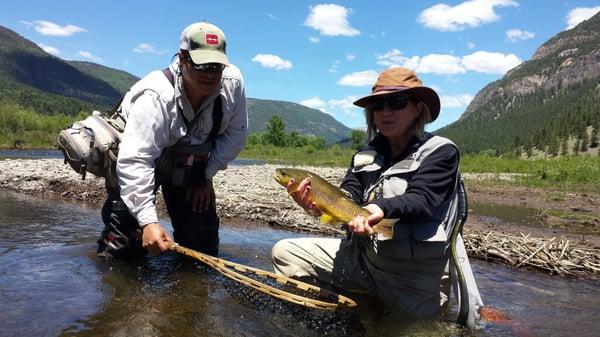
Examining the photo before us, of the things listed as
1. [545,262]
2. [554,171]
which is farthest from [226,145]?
[554,171]

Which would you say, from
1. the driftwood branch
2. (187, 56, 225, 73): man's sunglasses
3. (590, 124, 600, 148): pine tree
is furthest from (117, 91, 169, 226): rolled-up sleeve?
(590, 124, 600, 148): pine tree

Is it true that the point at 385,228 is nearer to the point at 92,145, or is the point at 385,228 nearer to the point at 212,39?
the point at 212,39

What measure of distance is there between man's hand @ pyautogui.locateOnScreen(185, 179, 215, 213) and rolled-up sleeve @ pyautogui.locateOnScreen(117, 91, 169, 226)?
116 cm

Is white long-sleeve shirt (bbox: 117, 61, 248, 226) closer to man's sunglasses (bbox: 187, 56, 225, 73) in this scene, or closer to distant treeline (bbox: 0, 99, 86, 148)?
man's sunglasses (bbox: 187, 56, 225, 73)

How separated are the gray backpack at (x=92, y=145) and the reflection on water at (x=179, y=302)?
4.01ft

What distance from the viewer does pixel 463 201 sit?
4.14m

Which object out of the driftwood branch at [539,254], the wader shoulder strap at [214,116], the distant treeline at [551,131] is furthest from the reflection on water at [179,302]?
the distant treeline at [551,131]

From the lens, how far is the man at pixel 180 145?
4262 millimetres

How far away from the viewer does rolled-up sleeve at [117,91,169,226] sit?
4.21 meters

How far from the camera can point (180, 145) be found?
5016mm

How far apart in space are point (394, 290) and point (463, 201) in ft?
3.45

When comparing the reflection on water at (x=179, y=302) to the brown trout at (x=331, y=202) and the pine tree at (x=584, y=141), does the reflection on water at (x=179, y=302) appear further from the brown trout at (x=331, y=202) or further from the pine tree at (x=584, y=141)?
the pine tree at (x=584, y=141)

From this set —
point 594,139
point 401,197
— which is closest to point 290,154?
point 401,197

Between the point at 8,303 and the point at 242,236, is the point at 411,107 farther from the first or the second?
the point at 242,236
